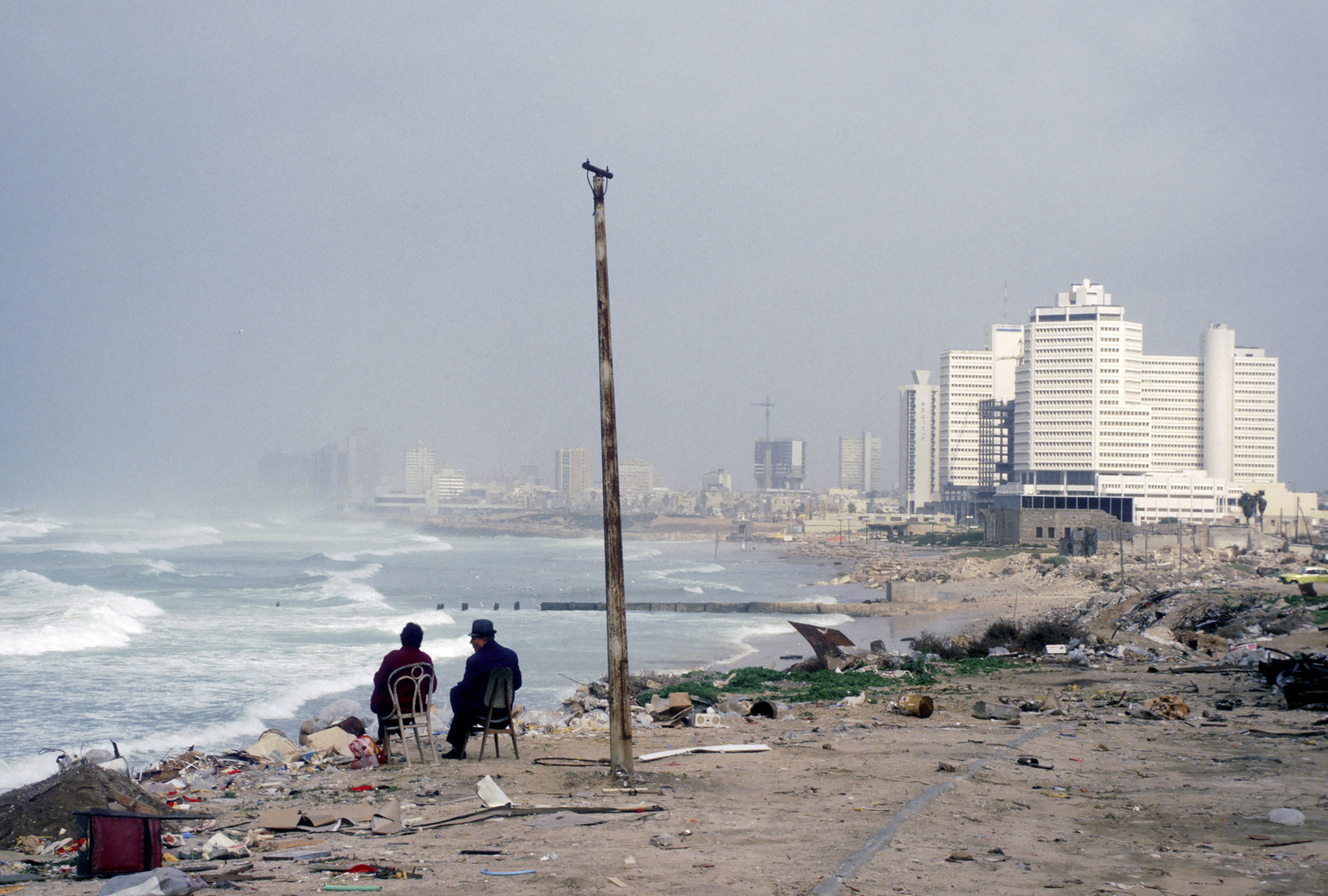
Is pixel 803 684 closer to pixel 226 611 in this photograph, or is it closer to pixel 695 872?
pixel 695 872

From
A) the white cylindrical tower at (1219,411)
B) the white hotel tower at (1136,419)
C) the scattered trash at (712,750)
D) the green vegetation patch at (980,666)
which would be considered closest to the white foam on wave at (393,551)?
the white hotel tower at (1136,419)

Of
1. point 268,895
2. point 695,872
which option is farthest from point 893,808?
point 268,895

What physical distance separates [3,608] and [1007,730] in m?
39.2

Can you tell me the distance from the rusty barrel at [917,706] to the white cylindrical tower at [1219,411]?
137 meters

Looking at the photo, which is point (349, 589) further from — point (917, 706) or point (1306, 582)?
point (917, 706)

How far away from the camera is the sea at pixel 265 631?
62.0ft

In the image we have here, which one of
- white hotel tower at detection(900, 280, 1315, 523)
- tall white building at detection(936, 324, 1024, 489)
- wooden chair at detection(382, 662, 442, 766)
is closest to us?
wooden chair at detection(382, 662, 442, 766)

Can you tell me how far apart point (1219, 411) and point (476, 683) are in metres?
144

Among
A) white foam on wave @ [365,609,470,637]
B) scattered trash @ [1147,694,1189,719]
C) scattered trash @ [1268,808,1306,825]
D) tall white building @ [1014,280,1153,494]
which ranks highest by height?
tall white building @ [1014,280,1153,494]

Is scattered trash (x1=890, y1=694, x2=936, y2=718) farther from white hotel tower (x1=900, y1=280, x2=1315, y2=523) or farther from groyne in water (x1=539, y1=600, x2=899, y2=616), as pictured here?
white hotel tower (x1=900, y1=280, x2=1315, y2=523)

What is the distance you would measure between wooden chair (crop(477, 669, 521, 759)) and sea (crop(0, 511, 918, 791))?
15.6ft

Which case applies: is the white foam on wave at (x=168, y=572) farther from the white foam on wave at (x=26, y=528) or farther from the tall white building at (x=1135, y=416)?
the tall white building at (x=1135, y=416)

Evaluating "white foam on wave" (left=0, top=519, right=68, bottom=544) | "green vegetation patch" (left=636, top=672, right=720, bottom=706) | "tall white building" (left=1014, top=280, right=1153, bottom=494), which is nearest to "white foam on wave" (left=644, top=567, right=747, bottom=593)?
"green vegetation patch" (left=636, top=672, right=720, bottom=706)

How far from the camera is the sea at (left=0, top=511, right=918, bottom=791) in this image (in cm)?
1889
